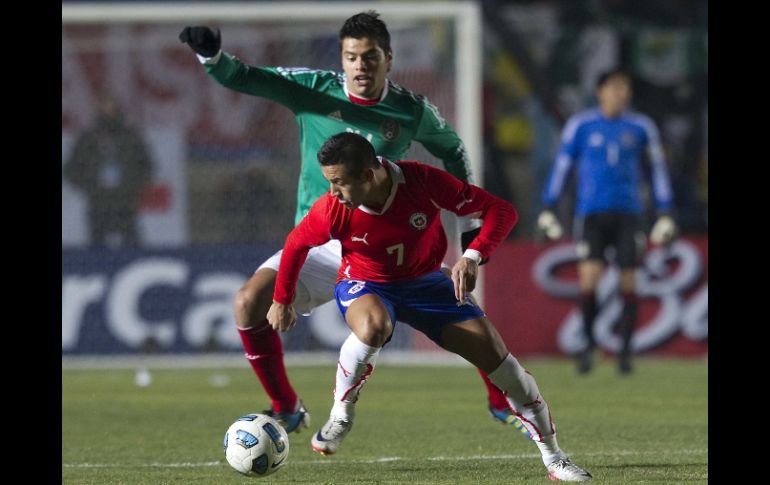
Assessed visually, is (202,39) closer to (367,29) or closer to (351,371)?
(367,29)

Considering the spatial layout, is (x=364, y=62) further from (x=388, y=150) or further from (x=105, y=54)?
(x=105, y=54)

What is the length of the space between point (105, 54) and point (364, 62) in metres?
8.68

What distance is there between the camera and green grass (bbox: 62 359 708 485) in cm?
683

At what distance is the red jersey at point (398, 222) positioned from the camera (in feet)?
21.5

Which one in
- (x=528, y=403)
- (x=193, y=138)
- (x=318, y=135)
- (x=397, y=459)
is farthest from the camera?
(x=193, y=138)

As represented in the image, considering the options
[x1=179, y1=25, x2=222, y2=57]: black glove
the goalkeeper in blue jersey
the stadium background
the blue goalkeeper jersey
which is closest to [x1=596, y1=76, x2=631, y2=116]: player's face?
the goalkeeper in blue jersey

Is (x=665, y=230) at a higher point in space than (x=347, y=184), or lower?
lower

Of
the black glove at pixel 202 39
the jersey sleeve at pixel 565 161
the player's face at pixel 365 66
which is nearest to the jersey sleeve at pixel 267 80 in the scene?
the black glove at pixel 202 39

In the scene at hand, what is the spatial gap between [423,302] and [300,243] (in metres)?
0.60

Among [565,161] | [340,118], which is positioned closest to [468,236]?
[340,118]

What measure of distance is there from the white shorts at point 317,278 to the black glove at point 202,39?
1.13 metres

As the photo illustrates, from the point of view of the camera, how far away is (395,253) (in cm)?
668

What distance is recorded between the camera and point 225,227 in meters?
14.7
